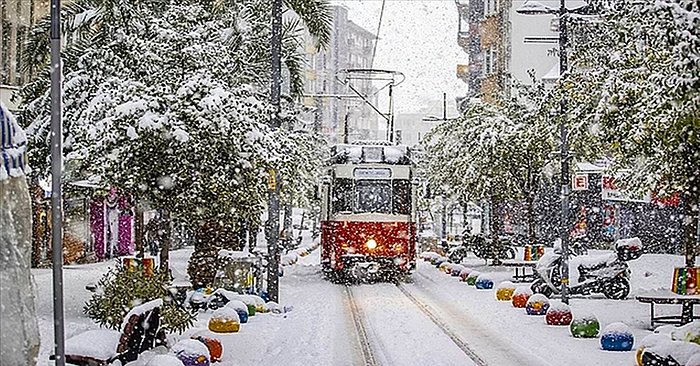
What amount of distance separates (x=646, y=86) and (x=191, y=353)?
23.3 feet

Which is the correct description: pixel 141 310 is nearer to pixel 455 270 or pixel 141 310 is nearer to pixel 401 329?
pixel 401 329

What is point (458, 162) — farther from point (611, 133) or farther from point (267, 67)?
point (611, 133)

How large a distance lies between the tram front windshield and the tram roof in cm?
62

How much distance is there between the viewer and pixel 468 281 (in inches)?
1191

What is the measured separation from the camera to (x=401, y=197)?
3155cm

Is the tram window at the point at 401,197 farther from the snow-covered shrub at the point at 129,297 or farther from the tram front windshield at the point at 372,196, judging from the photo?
the snow-covered shrub at the point at 129,297

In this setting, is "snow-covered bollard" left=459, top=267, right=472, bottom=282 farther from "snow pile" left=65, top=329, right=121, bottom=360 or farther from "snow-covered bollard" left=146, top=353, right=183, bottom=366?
"snow-covered bollard" left=146, top=353, right=183, bottom=366

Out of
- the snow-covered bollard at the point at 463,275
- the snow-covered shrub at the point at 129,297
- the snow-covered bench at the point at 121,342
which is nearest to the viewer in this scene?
the snow-covered bench at the point at 121,342

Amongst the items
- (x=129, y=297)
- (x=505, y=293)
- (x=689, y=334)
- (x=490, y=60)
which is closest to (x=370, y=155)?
(x=505, y=293)

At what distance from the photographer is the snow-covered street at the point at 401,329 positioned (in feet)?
→ 51.2

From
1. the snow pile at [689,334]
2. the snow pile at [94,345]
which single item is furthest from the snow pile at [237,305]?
the snow pile at [689,334]

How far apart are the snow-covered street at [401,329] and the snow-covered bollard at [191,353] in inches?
52.8

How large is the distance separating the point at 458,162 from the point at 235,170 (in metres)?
20.3

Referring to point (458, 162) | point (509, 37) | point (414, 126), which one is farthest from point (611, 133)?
point (414, 126)
